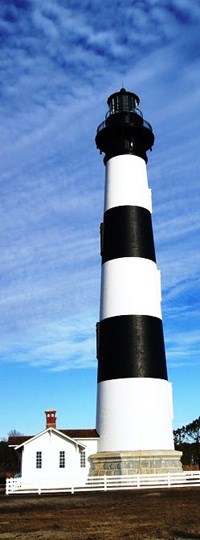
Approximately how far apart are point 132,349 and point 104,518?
13.6 meters

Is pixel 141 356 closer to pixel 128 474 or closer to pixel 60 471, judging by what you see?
pixel 128 474

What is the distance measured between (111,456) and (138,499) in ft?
23.4

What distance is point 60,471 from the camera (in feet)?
94.4

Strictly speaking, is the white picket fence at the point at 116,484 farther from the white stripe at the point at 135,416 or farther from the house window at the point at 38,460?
the house window at the point at 38,460

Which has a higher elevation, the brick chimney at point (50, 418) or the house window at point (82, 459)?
the brick chimney at point (50, 418)

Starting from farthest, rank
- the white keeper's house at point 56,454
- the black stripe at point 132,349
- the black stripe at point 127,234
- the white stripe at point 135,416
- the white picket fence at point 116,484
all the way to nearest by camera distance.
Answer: the black stripe at point 127,234
the white keeper's house at point 56,454
the black stripe at point 132,349
the white stripe at point 135,416
the white picket fence at point 116,484

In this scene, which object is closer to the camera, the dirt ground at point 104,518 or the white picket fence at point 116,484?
the dirt ground at point 104,518

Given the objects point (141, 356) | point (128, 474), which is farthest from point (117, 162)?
point (128, 474)

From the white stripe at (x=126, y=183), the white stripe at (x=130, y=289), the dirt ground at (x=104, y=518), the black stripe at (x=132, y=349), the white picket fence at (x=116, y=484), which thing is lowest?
the dirt ground at (x=104, y=518)

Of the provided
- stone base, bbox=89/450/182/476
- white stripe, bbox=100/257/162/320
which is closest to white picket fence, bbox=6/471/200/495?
stone base, bbox=89/450/182/476

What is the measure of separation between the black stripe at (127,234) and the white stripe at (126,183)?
52cm

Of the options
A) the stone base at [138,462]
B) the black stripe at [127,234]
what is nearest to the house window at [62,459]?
the stone base at [138,462]

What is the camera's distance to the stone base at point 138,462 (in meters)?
26.2

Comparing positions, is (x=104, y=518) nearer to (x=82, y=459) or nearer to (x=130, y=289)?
(x=82, y=459)
